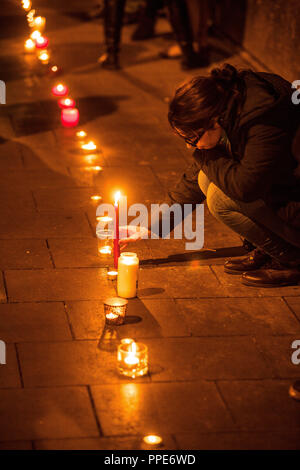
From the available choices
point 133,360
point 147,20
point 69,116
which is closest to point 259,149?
point 133,360

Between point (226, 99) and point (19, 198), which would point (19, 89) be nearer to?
point (19, 198)

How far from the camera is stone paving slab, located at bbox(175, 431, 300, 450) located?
3293 mm

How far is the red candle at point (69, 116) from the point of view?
299 inches

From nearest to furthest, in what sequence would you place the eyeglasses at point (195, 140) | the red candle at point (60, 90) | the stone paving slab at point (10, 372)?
the stone paving slab at point (10, 372) → the eyeglasses at point (195, 140) → the red candle at point (60, 90)

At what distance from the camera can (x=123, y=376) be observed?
379cm

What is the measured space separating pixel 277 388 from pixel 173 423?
59 centimetres

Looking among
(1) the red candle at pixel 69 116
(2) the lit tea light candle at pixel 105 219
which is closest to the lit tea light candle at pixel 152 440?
(2) the lit tea light candle at pixel 105 219

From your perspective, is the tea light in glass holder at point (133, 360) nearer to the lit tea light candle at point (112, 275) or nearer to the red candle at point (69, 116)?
the lit tea light candle at point (112, 275)

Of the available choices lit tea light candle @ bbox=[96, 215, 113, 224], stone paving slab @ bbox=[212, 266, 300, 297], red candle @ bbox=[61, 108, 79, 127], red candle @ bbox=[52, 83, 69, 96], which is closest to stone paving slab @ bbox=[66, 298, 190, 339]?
stone paving slab @ bbox=[212, 266, 300, 297]

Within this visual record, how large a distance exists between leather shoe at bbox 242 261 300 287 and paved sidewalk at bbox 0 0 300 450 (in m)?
0.06

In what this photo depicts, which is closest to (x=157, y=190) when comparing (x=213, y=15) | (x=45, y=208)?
(x=45, y=208)

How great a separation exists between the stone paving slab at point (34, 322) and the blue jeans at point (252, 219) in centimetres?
109
